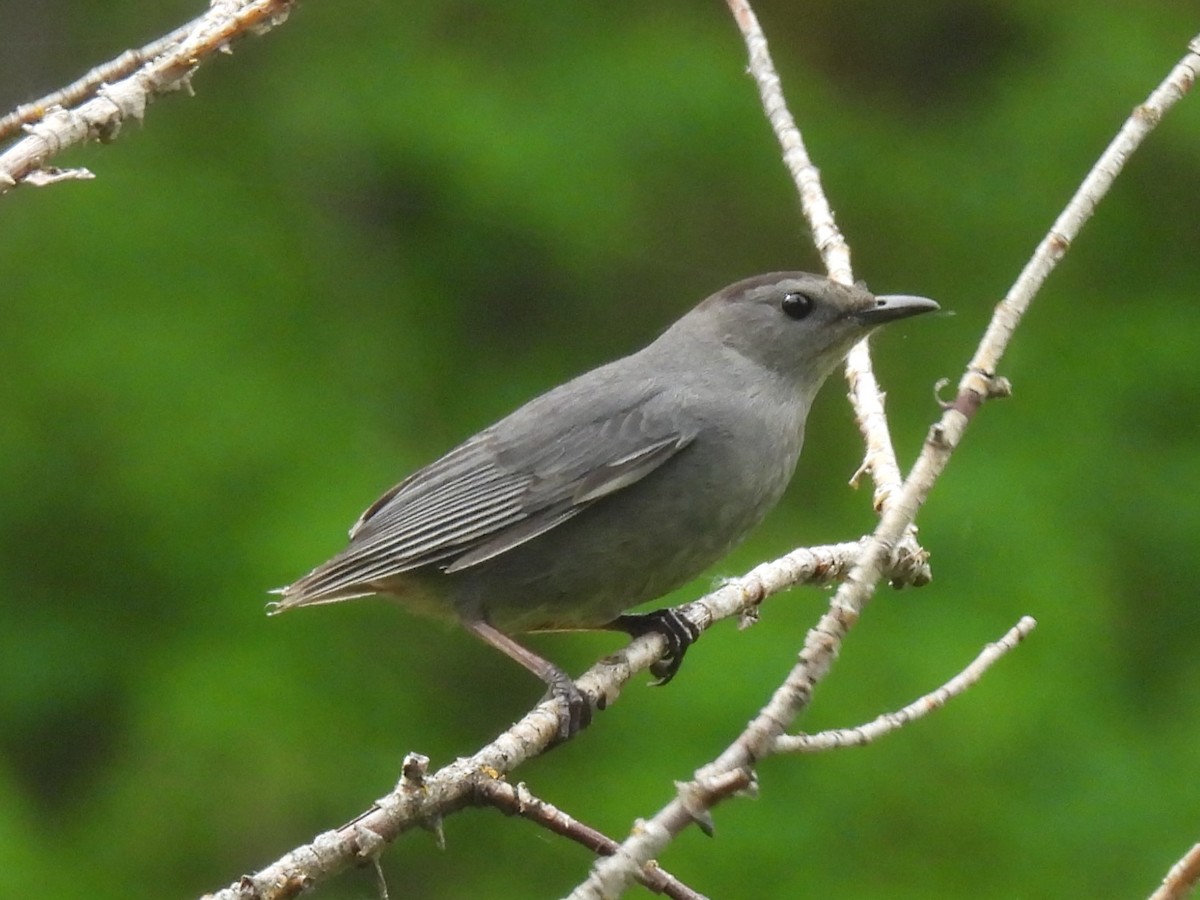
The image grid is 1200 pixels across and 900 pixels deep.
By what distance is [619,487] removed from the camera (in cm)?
378

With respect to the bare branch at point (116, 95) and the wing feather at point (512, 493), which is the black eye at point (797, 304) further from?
the bare branch at point (116, 95)

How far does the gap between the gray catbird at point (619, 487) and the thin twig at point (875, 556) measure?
4.04 ft

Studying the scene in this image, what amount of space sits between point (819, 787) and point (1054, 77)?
3495 mm

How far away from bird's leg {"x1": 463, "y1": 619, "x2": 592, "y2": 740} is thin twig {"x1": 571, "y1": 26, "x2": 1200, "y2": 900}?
1.00 meters

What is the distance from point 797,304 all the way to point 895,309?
0.87 ft

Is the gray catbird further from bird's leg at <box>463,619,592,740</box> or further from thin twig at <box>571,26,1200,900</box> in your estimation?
thin twig at <box>571,26,1200,900</box>

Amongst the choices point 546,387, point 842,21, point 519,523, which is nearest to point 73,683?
point 546,387

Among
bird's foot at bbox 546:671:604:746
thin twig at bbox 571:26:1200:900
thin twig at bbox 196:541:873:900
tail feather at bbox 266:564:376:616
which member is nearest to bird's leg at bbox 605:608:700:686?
thin twig at bbox 196:541:873:900

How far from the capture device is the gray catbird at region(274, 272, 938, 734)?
12.1 ft

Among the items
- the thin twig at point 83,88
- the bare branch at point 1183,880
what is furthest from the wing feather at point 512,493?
the bare branch at point 1183,880

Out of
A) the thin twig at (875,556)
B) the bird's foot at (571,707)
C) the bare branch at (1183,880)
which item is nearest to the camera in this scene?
the thin twig at (875,556)

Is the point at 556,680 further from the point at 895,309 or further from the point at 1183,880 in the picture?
the point at 1183,880

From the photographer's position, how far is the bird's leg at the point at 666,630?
377cm

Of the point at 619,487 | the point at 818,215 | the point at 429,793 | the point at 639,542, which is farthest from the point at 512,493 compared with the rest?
the point at 429,793
